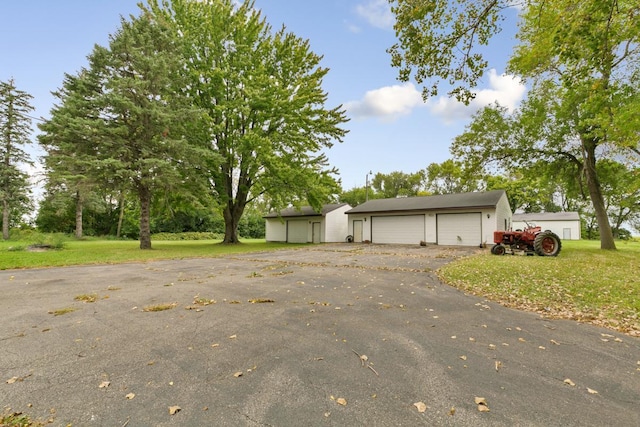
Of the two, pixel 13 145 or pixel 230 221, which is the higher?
pixel 13 145

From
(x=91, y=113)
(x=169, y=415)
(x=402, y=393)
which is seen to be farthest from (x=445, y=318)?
(x=91, y=113)

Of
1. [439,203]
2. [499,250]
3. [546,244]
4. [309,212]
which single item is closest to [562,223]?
[439,203]

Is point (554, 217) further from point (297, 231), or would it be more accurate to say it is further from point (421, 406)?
point (421, 406)

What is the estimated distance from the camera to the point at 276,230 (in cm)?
2652

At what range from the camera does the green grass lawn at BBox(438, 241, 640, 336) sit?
455 centimetres

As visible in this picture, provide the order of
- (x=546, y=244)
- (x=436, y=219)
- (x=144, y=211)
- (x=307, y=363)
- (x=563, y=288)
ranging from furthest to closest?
(x=436, y=219) < (x=144, y=211) < (x=546, y=244) < (x=563, y=288) < (x=307, y=363)

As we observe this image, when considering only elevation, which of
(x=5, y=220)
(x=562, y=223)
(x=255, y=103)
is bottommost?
(x=5, y=220)

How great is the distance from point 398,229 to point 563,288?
47.4 ft

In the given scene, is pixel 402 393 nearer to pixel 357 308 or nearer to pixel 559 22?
pixel 357 308

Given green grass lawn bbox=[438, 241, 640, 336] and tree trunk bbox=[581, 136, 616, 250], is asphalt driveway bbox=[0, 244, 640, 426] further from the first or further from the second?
tree trunk bbox=[581, 136, 616, 250]

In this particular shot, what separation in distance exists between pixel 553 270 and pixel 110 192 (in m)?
19.1

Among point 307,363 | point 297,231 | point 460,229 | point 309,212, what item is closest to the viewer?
point 307,363

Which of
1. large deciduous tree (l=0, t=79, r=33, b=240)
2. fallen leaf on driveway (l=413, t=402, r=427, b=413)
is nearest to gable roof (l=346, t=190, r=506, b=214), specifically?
fallen leaf on driveway (l=413, t=402, r=427, b=413)

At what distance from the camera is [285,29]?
65.0ft
